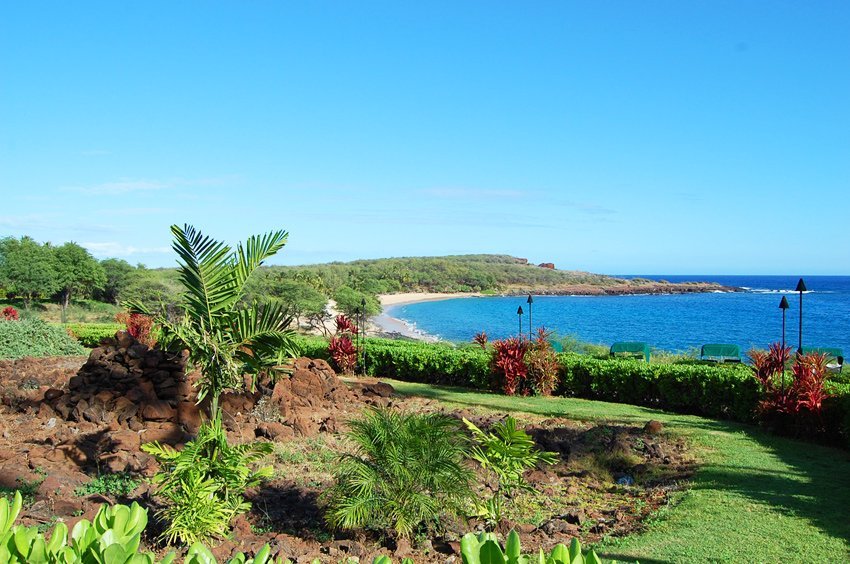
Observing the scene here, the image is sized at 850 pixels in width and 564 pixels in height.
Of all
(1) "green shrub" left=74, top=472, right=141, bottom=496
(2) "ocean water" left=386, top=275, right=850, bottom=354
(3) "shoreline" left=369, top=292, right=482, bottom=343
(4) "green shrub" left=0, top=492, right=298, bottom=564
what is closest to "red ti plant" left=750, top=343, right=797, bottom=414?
(1) "green shrub" left=74, top=472, right=141, bottom=496

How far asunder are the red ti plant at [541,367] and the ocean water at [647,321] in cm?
3262

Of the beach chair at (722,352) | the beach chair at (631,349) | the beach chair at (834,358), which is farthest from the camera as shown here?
the beach chair at (631,349)

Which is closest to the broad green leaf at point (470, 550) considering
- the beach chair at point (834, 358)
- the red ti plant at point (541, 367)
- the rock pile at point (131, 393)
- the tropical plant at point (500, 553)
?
the tropical plant at point (500, 553)

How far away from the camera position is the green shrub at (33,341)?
50.5 ft

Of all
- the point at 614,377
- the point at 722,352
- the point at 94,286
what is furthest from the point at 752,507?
the point at 94,286

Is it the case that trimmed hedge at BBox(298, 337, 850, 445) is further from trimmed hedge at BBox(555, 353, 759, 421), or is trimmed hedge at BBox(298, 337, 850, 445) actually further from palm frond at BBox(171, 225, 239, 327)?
palm frond at BBox(171, 225, 239, 327)

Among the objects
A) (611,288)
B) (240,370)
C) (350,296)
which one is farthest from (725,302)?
(240,370)

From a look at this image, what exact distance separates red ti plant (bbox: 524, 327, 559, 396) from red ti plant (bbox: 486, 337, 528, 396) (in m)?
0.13

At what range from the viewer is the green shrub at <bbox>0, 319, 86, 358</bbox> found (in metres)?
15.4

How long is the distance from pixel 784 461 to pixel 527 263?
138581 mm

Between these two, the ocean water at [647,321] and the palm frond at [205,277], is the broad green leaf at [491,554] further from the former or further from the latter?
the ocean water at [647,321]

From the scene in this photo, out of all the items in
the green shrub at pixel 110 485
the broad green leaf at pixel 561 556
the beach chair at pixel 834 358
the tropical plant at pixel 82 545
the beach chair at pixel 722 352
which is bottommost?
the beach chair at pixel 722 352

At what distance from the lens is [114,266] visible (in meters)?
48.7

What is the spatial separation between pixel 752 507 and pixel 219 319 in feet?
18.2
